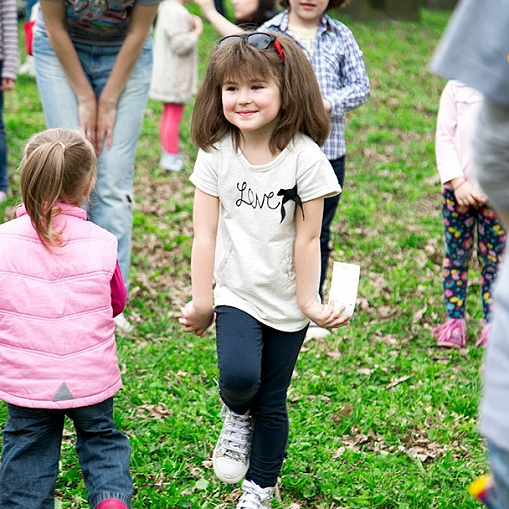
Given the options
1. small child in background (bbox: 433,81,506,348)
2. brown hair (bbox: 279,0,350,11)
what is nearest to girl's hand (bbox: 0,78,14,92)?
brown hair (bbox: 279,0,350,11)

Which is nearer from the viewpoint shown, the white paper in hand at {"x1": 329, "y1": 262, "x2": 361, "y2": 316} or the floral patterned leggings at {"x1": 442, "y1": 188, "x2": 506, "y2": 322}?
the white paper in hand at {"x1": 329, "y1": 262, "x2": 361, "y2": 316}

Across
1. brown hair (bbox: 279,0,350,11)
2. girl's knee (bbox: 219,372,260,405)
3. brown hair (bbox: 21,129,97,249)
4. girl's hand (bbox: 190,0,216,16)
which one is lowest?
girl's knee (bbox: 219,372,260,405)

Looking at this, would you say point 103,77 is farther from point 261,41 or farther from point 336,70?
point 261,41

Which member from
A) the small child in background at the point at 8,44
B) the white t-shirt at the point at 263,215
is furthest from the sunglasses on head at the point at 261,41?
the small child in background at the point at 8,44

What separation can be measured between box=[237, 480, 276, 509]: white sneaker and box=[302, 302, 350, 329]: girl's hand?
0.72 meters

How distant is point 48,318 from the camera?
2945 millimetres

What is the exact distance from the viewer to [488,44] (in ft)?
5.36

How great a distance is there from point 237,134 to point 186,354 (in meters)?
2.09

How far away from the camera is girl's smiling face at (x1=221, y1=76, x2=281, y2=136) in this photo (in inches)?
126

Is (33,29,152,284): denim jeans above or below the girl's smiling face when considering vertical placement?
below

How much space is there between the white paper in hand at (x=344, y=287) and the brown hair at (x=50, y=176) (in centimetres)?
100

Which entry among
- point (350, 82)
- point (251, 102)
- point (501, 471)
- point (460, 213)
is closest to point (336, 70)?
point (350, 82)

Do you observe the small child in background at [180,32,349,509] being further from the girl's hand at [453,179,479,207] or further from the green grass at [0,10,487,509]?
the girl's hand at [453,179,479,207]

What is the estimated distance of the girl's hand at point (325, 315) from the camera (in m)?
3.29
